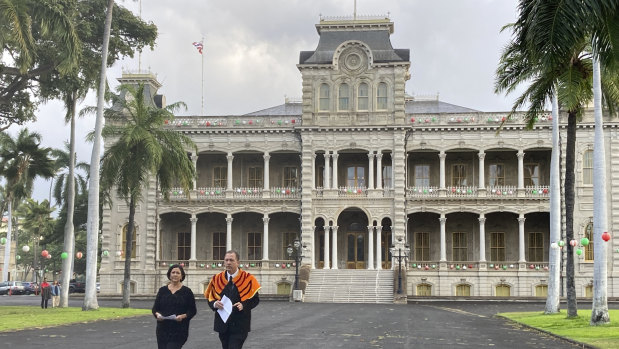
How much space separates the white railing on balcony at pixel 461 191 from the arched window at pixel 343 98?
326 inches

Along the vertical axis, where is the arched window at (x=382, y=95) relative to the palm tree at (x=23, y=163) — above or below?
above

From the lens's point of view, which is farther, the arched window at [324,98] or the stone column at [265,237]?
the stone column at [265,237]

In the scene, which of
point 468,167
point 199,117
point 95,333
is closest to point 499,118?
point 468,167

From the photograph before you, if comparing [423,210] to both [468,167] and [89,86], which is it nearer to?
[468,167]

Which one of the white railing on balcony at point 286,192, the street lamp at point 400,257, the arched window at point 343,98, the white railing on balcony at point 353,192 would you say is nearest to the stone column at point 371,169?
the white railing on balcony at point 353,192

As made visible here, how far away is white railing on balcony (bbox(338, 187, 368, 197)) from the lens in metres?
51.8

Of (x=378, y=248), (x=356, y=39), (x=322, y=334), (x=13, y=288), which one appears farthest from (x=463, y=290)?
(x=13, y=288)

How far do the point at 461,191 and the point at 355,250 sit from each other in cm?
775

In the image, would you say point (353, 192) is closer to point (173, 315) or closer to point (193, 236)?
point (193, 236)

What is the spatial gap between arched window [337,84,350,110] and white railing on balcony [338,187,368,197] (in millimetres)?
5070

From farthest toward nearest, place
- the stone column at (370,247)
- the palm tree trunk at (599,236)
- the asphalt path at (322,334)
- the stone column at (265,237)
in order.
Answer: the stone column at (265,237), the stone column at (370,247), the palm tree trunk at (599,236), the asphalt path at (322,334)

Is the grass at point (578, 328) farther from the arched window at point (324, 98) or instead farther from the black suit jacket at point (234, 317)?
the arched window at point (324, 98)

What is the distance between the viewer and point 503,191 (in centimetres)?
5153

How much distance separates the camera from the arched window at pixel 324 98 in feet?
170
